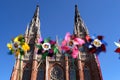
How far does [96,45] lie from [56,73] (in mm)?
19074

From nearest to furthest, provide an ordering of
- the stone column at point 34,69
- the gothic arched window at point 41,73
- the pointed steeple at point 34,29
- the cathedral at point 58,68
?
the stone column at point 34,69 < the cathedral at point 58,68 < the gothic arched window at point 41,73 < the pointed steeple at point 34,29

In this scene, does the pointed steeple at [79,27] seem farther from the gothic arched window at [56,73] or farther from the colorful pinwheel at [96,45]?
the colorful pinwheel at [96,45]

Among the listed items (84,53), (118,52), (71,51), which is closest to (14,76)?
(84,53)

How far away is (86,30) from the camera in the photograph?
41438 mm

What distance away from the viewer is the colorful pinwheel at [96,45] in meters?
16.3

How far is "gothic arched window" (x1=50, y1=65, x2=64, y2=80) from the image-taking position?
1344 inches

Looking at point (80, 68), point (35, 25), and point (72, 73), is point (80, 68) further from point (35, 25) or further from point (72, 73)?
point (35, 25)

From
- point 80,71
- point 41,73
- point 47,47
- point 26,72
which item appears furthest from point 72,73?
point 47,47

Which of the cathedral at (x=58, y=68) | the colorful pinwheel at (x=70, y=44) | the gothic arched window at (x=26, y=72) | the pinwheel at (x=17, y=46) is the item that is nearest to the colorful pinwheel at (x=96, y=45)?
the colorful pinwheel at (x=70, y=44)

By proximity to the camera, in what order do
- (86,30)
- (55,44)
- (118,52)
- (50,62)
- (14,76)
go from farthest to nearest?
(86,30) < (50,62) < (14,76) < (55,44) < (118,52)

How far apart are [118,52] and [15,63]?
72.4 feet

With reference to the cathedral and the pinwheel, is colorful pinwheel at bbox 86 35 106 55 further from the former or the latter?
the cathedral

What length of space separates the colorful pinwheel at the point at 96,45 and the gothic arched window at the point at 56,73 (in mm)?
18201

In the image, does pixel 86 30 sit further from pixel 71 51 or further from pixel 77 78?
pixel 71 51
